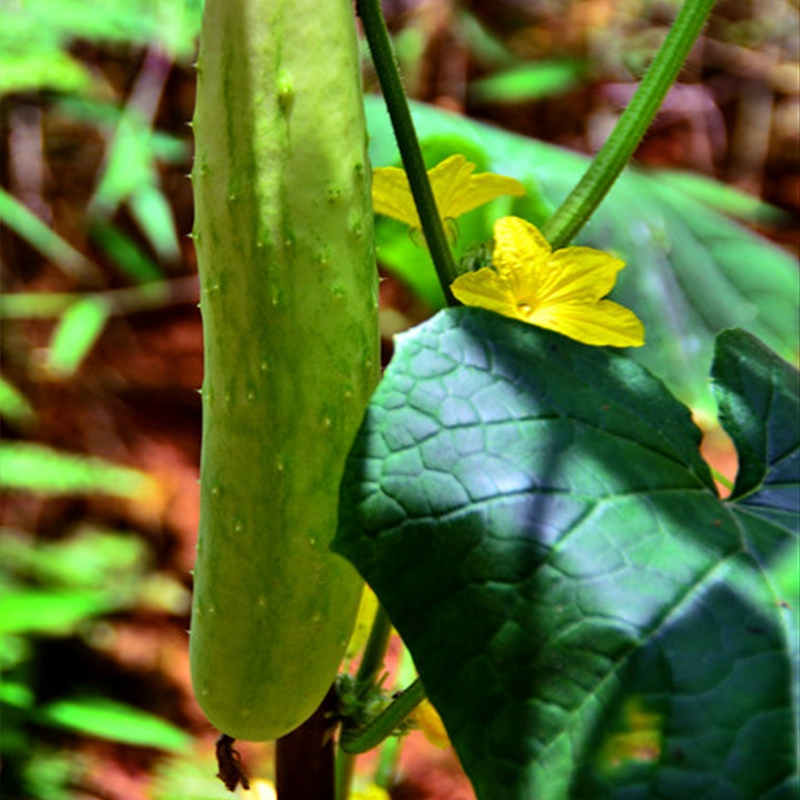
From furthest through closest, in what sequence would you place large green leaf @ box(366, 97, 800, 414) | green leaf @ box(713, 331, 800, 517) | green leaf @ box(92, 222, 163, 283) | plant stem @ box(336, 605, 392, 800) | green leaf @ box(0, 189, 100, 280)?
1. green leaf @ box(92, 222, 163, 283)
2. green leaf @ box(0, 189, 100, 280)
3. large green leaf @ box(366, 97, 800, 414)
4. plant stem @ box(336, 605, 392, 800)
5. green leaf @ box(713, 331, 800, 517)

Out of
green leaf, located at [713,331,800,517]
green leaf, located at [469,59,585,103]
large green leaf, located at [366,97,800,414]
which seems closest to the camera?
green leaf, located at [713,331,800,517]

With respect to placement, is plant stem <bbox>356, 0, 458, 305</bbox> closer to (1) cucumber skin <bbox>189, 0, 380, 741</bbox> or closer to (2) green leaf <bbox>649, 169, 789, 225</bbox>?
(1) cucumber skin <bbox>189, 0, 380, 741</bbox>

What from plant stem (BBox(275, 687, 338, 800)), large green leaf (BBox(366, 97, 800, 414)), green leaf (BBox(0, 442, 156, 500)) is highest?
large green leaf (BBox(366, 97, 800, 414))

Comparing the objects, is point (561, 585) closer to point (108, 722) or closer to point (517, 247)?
point (517, 247)

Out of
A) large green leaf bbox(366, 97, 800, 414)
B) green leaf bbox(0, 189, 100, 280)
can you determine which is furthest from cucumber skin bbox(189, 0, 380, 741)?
green leaf bbox(0, 189, 100, 280)

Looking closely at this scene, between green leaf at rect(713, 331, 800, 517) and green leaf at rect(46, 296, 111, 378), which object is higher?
green leaf at rect(46, 296, 111, 378)

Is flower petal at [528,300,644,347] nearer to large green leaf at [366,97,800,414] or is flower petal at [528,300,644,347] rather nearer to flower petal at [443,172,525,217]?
flower petal at [443,172,525,217]

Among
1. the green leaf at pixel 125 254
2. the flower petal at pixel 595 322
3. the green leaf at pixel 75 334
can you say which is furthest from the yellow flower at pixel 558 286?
the green leaf at pixel 125 254

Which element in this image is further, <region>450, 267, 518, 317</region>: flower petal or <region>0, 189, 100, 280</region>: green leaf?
<region>0, 189, 100, 280</region>: green leaf

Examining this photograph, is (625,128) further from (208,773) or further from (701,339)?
(208,773)

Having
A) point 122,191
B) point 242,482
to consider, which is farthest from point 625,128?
point 122,191
